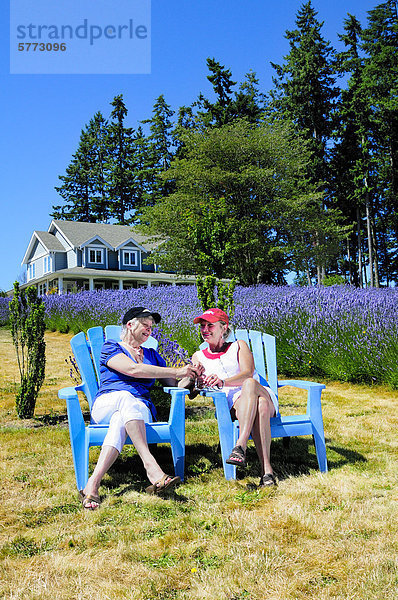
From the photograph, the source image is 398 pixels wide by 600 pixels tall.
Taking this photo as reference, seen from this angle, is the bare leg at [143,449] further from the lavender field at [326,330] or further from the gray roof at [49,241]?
the gray roof at [49,241]

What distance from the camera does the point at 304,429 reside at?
12.0ft

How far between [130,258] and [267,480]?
31.8m

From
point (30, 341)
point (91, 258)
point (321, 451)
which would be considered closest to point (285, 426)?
point (321, 451)

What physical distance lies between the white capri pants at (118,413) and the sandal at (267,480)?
86 centimetres

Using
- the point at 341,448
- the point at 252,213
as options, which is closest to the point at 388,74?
the point at 252,213

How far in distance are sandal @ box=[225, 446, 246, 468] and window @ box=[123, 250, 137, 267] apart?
31.5 meters

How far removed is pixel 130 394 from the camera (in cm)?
347

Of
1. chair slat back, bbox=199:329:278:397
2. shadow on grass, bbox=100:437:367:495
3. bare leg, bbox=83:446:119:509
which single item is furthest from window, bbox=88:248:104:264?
bare leg, bbox=83:446:119:509

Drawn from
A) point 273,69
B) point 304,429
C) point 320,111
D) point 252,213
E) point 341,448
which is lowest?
point 341,448

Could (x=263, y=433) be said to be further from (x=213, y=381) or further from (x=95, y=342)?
(x=95, y=342)

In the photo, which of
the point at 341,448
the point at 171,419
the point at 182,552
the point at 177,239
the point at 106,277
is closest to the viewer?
the point at 182,552

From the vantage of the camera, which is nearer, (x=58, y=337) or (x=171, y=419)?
(x=171, y=419)

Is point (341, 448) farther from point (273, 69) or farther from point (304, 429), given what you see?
point (273, 69)

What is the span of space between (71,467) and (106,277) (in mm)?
28636
